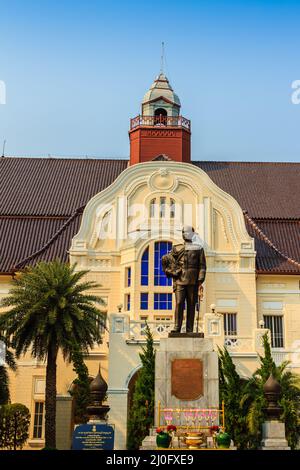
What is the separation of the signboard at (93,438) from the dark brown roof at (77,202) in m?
22.4

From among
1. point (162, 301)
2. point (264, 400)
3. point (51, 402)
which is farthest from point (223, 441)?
point (162, 301)

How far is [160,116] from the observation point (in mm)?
55719

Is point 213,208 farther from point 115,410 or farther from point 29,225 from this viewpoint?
point 115,410

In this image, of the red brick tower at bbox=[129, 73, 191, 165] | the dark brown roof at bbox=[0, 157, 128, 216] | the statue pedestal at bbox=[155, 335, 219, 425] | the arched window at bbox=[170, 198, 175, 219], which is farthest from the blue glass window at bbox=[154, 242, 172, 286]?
the statue pedestal at bbox=[155, 335, 219, 425]

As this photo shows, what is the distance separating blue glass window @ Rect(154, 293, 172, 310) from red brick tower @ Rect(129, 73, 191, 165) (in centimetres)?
1395

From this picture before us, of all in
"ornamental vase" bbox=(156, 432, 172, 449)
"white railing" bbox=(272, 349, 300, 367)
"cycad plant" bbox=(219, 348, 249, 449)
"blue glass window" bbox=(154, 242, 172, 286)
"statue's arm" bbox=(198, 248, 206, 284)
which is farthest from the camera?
"blue glass window" bbox=(154, 242, 172, 286)

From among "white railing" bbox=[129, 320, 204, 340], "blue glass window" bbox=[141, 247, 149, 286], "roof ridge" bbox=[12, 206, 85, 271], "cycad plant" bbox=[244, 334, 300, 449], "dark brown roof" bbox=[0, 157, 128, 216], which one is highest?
"dark brown roof" bbox=[0, 157, 128, 216]

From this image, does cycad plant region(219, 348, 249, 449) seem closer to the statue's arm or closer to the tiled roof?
the statue's arm

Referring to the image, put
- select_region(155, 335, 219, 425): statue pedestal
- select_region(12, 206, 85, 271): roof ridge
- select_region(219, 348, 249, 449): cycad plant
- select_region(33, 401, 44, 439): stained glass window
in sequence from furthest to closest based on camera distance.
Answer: select_region(12, 206, 85, 271): roof ridge → select_region(33, 401, 44, 439): stained glass window → select_region(219, 348, 249, 449): cycad plant → select_region(155, 335, 219, 425): statue pedestal

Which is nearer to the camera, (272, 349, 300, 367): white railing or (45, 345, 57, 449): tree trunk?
(45, 345, 57, 449): tree trunk

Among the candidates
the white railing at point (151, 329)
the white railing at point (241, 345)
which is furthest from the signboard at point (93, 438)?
the white railing at point (241, 345)

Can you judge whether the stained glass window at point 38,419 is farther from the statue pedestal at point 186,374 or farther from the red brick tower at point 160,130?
the statue pedestal at point 186,374

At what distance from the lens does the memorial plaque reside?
21.6m

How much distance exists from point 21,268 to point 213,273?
11.8m
